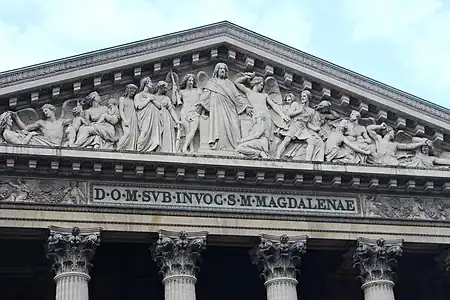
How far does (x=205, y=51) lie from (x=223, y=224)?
5.17 metres

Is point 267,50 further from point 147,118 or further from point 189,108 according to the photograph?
point 147,118

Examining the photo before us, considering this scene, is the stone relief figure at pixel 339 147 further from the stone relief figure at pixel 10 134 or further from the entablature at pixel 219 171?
the stone relief figure at pixel 10 134

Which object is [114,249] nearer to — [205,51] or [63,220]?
[63,220]

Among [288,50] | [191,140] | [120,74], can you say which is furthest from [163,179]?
[288,50]

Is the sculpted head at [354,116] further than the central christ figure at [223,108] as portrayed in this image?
Yes

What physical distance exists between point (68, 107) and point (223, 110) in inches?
169

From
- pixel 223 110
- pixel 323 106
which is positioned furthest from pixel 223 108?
pixel 323 106

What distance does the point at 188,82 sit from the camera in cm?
3008

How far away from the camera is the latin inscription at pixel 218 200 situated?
92.5 ft

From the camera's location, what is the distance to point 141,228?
28000mm

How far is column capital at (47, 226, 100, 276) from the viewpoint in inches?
1067

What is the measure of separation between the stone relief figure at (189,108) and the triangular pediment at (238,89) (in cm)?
12

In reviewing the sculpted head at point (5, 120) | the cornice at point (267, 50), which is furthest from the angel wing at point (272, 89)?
the sculpted head at point (5, 120)

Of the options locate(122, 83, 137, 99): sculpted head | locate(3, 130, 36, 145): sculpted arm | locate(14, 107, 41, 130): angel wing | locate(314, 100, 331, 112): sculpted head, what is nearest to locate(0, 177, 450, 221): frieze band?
locate(3, 130, 36, 145): sculpted arm
